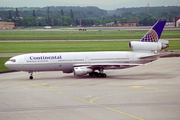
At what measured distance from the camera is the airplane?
40.4 m

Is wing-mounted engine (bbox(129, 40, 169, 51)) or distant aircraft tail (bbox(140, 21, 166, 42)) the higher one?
distant aircraft tail (bbox(140, 21, 166, 42))

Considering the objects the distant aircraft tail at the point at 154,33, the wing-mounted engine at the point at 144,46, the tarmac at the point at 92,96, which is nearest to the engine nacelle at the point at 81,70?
the tarmac at the point at 92,96

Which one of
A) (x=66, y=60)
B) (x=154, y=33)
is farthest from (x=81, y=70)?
(x=154, y=33)

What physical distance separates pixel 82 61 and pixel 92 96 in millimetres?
12361

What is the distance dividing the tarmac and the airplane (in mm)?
1603

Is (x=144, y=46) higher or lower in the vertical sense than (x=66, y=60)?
higher

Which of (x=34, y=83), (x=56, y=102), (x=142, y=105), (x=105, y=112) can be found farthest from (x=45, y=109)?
(x=34, y=83)

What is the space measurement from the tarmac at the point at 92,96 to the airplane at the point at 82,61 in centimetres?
160

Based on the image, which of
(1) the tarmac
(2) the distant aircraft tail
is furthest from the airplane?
(1) the tarmac

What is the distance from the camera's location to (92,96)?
29.7 metres

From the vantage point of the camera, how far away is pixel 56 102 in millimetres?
27406

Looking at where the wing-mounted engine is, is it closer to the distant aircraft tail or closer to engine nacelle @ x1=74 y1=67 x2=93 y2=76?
the distant aircraft tail

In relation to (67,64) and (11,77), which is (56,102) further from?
(11,77)

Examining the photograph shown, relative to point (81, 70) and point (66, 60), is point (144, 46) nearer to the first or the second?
point (81, 70)
